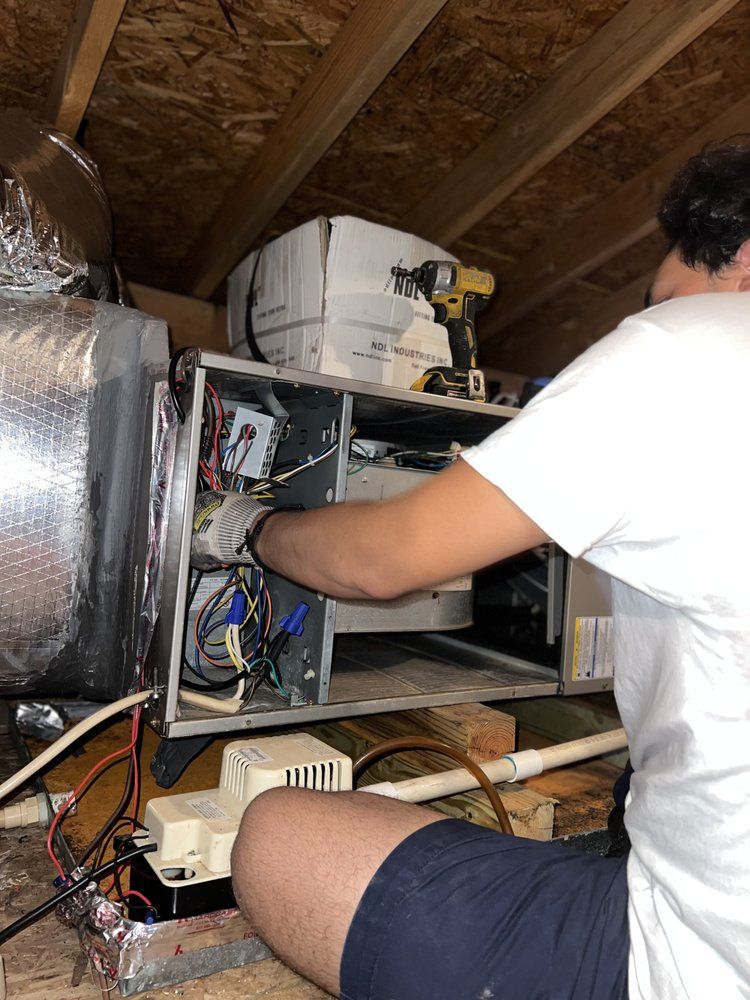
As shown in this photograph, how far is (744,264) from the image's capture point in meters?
0.93

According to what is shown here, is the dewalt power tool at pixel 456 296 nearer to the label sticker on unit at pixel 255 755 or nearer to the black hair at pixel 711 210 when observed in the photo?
the black hair at pixel 711 210

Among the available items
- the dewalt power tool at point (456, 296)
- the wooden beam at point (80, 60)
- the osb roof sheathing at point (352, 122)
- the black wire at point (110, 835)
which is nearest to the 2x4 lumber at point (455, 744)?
the black wire at point (110, 835)

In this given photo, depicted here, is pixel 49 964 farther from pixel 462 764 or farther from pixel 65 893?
pixel 462 764

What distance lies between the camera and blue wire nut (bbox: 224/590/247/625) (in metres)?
1.15

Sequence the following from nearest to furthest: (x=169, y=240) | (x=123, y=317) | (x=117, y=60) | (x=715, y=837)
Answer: (x=715, y=837) → (x=123, y=317) → (x=117, y=60) → (x=169, y=240)

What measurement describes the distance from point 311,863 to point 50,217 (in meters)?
1.00

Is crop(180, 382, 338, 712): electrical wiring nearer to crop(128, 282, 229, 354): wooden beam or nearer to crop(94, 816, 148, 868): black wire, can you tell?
crop(94, 816, 148, 868): black wire

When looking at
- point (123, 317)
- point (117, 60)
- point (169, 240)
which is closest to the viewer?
point (123, 317)

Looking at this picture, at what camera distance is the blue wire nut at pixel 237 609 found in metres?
1.15

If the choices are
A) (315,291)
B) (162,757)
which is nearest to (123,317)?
(315,291)

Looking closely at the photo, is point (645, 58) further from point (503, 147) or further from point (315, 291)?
point (315, 291)

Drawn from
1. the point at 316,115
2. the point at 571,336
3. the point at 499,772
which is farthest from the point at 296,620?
the point at 571,336

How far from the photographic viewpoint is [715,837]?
24.5 inches

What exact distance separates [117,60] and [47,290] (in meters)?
0.81
